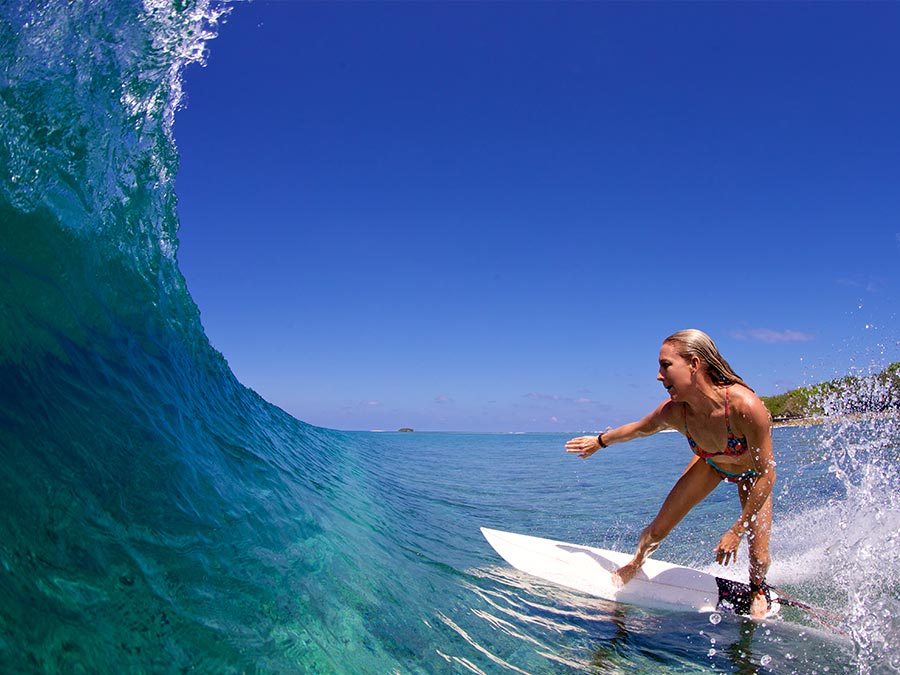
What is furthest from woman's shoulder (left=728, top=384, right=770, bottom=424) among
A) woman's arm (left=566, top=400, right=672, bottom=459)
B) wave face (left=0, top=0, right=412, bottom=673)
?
wave face (left=0, top=0, right=412, bottom=673)

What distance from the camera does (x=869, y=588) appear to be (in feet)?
14.1

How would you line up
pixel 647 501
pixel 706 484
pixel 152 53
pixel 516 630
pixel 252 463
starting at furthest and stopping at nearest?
pixel 647 501 < pixel 252 463 < pixel 152 53 < pixel 706 484 < pixel 516 630

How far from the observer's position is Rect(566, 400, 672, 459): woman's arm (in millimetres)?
4770

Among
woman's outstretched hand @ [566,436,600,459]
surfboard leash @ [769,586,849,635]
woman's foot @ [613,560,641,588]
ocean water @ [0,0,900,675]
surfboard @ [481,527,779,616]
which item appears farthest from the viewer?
woman's outstretched hand @ [566,436,600,459]

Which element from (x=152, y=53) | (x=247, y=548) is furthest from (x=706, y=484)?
(x=152, y=53)

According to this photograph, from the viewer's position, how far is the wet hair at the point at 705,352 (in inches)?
167

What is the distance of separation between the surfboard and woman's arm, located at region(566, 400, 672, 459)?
1112mm

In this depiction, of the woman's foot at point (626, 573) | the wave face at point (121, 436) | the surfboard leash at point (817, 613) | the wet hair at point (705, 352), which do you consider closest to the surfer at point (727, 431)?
the wet hair at point (705, 352)

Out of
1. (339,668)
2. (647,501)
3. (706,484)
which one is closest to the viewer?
(339,668)

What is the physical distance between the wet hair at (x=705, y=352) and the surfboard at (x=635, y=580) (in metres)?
1.79

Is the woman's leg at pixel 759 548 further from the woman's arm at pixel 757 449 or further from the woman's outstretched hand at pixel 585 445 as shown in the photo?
the woman's outstretched hand at pixel 585 445

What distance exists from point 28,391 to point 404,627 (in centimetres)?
278

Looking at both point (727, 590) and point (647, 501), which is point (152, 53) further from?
point (647, 501)

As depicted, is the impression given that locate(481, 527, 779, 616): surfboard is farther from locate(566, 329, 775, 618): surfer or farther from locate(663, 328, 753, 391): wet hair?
locate(663, 328, 753, 391): wet hair
